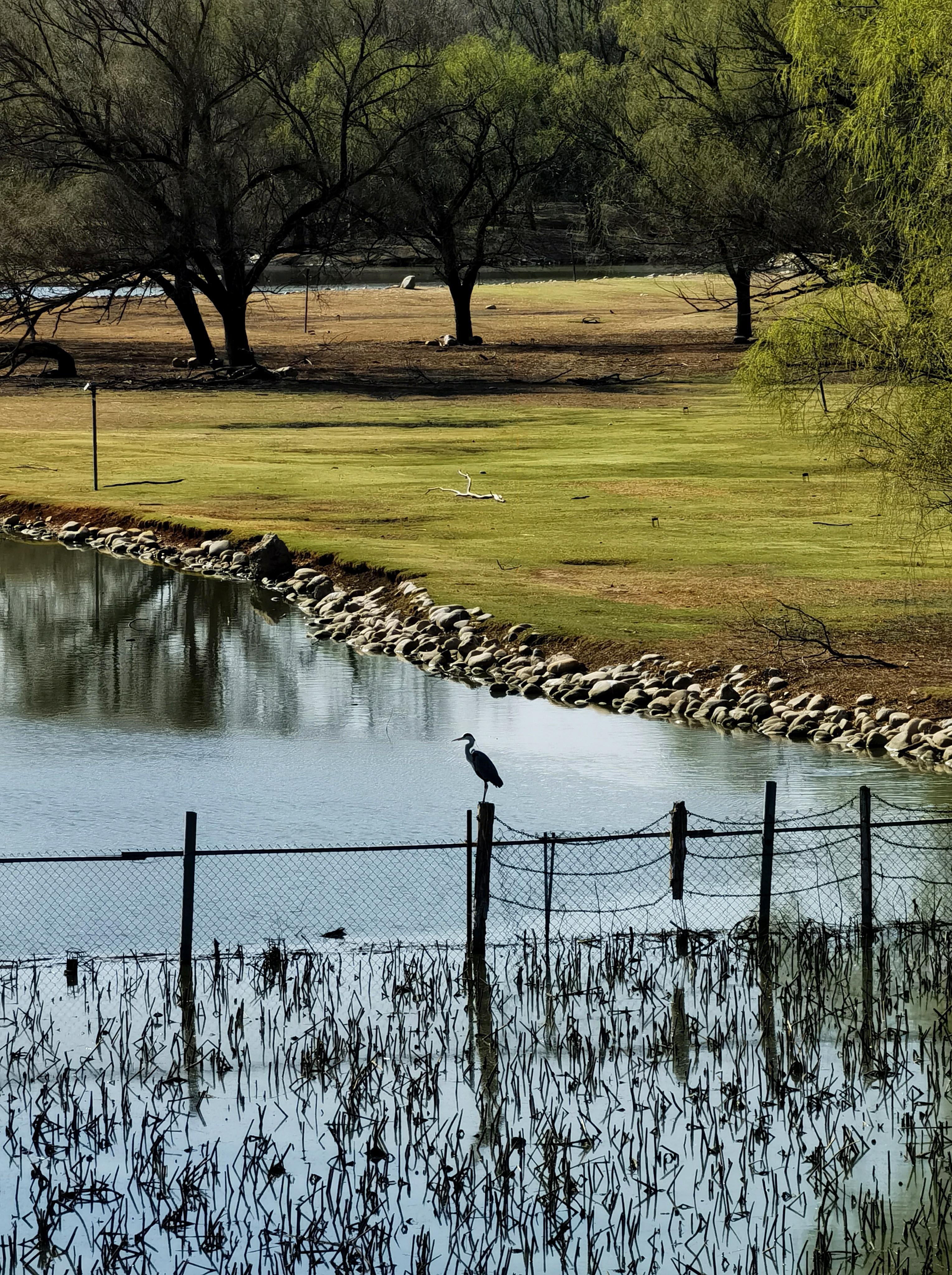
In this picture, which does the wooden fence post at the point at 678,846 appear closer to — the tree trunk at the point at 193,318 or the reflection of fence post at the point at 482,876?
the reflection of fence post at the point at 482,876

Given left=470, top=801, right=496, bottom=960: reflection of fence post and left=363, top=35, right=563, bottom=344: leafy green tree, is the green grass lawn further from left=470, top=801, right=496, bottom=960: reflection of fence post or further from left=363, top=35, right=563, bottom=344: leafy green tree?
left=363, top=35, right=563, bottom=344: leafy green tree

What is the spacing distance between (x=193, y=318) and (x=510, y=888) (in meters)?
49.1

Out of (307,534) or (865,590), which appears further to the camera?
(307,534)

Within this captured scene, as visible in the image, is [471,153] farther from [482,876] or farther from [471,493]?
[482,876]

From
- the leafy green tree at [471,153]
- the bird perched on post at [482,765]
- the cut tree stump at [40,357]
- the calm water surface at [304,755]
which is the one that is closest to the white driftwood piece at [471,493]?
the calm water surface at [304,755]

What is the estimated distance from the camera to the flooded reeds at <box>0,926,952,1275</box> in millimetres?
9938

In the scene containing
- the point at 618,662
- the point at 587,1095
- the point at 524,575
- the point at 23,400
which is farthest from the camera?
the point at 23,400

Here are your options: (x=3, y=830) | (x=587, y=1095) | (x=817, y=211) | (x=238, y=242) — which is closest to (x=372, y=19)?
(x=238, y=242)

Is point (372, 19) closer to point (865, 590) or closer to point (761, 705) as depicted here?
point (865, 590)

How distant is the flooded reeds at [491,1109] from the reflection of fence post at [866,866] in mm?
229

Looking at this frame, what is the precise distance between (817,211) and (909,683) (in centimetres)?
3192

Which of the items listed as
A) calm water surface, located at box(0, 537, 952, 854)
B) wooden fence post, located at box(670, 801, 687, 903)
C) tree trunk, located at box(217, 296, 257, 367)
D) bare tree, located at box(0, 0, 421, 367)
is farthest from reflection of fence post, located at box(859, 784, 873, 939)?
tree trunk, located at box(217, 296, 257, 367)

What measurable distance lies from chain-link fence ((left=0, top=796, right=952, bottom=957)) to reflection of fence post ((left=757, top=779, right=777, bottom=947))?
0.06 metres

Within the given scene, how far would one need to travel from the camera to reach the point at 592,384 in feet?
203
